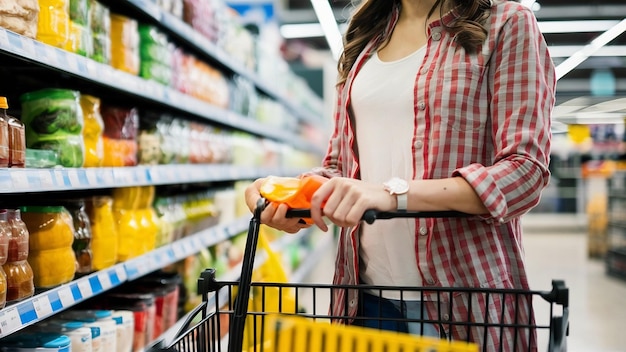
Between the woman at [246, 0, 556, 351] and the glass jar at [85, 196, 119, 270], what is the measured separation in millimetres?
1091

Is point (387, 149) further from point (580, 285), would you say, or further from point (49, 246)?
point (580, 285)

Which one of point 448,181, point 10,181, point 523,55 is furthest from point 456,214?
point 10,181

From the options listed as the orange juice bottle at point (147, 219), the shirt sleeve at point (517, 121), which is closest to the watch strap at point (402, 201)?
the shirt sleeve at point (517, 121)

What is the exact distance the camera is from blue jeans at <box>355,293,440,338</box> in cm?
115

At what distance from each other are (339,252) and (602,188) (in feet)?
33.0

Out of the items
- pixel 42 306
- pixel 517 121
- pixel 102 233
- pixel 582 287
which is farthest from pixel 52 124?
pixel 582 287

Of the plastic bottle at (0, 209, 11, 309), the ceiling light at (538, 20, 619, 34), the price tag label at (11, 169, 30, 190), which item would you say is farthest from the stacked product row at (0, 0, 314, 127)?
the ceiling light at (538, 20, 619, 34)

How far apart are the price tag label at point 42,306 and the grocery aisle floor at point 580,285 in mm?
1630

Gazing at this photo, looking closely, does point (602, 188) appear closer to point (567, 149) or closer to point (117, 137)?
point (567, 149)

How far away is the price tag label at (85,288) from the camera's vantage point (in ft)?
5.93

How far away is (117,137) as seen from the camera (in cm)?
234

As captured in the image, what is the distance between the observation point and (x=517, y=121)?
1.04 m

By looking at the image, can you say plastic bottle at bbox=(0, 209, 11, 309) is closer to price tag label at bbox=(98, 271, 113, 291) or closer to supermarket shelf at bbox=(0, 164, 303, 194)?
supermarket shelf at bbox=(0, 164, 303, 194)

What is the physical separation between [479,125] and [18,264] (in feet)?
3.90
